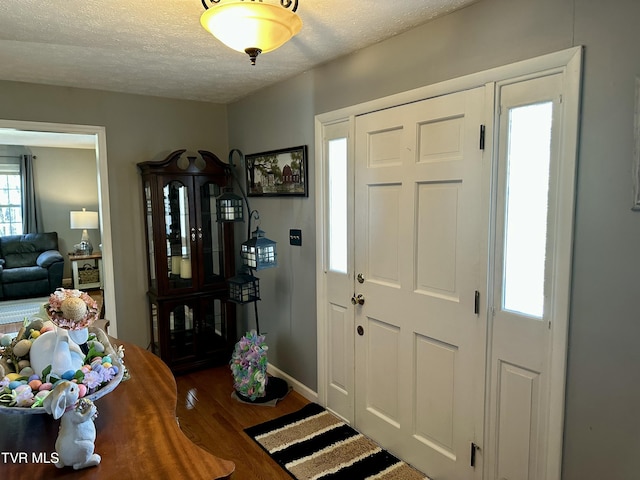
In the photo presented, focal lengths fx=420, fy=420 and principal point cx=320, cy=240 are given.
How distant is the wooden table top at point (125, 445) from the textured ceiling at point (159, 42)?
1.63 meters

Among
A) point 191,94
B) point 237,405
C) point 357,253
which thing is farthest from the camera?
point 191,94

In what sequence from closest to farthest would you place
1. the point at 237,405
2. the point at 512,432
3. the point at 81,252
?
the point at 512,432
the point at 237,405
the point at 81,252

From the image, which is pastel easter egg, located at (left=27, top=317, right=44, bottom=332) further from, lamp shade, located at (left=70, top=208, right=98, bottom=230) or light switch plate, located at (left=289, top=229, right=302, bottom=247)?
lamp shade, located at (left=70, top=208, right=98, bottom=230)

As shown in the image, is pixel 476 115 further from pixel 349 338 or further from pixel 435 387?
pixel 349 338

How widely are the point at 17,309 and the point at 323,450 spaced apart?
204 inches

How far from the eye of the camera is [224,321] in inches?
150

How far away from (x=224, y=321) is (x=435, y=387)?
219cm

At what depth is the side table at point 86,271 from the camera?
6602mm

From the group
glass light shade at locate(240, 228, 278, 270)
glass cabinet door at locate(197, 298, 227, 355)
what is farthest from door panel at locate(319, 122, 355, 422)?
glass cabinet door at locate(197, 298, 227, 355)

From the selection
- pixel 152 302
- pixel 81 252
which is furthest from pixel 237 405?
pixel 81 252

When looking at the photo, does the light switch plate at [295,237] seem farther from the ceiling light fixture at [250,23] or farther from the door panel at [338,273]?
the ceiling light fixture at [250,23]

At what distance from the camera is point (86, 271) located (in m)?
6.79

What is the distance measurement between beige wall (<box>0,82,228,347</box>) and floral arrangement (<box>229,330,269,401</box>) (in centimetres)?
109

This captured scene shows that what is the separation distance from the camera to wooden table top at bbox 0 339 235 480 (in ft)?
3.64
